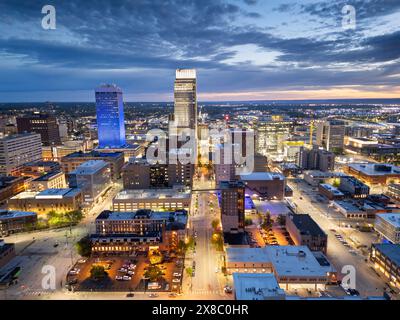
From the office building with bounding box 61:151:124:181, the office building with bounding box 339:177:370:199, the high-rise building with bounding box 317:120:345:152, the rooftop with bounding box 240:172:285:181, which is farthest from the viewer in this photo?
the high-rise building with bounding box 317:120:345:152

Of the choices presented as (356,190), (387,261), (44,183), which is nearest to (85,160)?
(44,183)

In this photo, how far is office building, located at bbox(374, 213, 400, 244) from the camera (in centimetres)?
1535

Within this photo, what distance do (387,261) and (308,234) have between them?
3.38 m

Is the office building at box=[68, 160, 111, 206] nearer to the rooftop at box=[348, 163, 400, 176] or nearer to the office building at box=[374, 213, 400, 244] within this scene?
the office building at box=[374, 213, 400, 244]

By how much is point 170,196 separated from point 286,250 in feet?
32.4

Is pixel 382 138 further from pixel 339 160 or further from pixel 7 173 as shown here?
pixel 7 173

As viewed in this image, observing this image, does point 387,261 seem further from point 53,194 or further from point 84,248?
point 53,194

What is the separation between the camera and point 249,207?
2059 centimetres

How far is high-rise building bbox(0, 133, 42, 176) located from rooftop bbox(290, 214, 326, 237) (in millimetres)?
26350

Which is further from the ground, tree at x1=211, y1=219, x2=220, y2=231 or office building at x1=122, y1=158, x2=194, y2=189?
office building at x1=122, y1=158, x2=194, y2=189

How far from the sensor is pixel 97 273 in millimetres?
12766

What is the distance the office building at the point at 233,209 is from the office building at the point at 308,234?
288 cm

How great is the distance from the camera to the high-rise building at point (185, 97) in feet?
138

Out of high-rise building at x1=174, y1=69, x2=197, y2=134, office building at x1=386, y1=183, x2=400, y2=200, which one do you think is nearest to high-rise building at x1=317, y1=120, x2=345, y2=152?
office building at x1=386, y1=183, x2=400, y2=200
